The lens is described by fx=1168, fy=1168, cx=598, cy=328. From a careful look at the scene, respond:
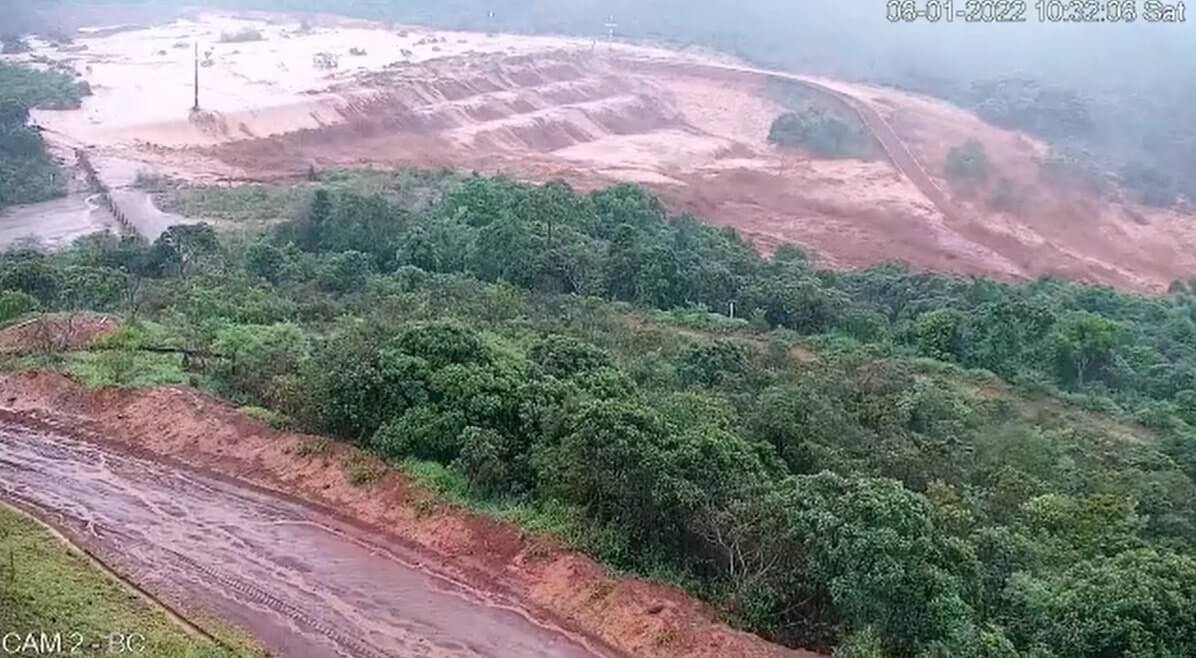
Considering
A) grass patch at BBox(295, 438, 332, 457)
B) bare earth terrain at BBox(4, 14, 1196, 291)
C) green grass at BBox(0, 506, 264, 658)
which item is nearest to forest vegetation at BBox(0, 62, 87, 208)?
bare earth terrain at BBox(4, 14, 1196, 291)

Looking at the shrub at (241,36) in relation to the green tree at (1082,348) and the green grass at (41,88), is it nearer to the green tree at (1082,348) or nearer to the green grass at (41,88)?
the green grass at (41,88)

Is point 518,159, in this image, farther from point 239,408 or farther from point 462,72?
point 239,408

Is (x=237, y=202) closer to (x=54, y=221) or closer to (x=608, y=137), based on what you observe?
(x=54, y=221)

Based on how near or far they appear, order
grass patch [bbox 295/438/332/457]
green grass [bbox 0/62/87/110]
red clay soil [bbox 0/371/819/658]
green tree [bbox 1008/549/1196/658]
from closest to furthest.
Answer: green tree [bbox 1008/549/1196/658] < red clay soil [bbox 0/371/819/658] < grass patch [bbox 295/438/332/457] < green grass [bbox 0/62/87/110]

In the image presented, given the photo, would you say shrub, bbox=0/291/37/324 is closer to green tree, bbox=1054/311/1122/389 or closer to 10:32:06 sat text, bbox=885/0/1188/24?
green tree, bbox=1054/311/1122/389

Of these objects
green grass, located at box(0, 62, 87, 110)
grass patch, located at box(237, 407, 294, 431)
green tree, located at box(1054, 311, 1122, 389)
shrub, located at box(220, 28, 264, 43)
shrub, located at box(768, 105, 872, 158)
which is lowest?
green tree, located at box(1054, 311, 1122, 389)

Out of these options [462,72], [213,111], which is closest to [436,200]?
[213,111]

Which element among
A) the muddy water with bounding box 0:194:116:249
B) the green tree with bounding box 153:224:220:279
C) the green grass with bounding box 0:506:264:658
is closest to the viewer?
the green grass with bounding box 0:506:264:658
